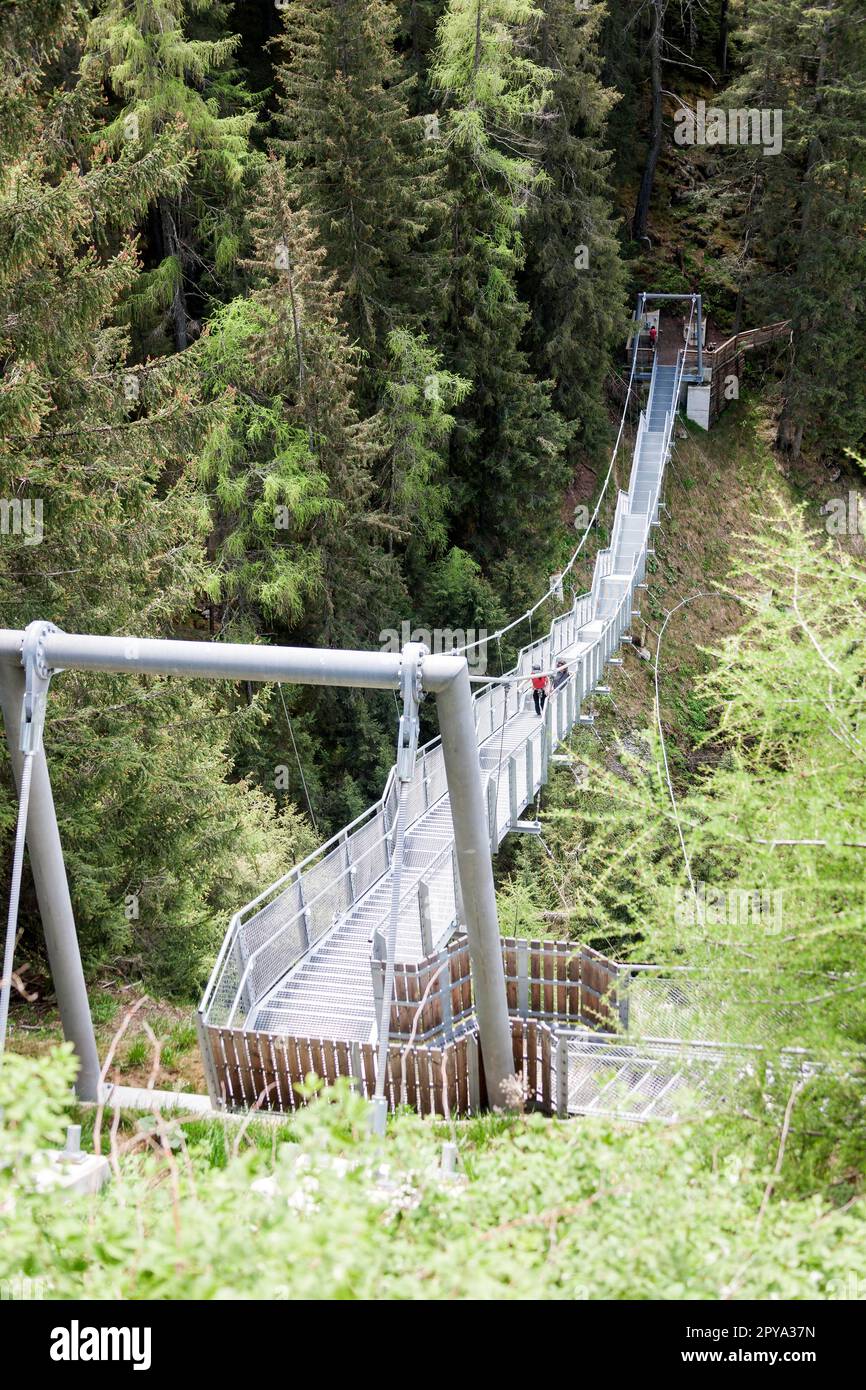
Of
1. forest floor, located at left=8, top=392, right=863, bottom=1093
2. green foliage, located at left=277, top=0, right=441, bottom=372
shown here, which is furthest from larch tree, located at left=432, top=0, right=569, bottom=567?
forest floor, located at left=8, top=392, right=863, bottom=1093

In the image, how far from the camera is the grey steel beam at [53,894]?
534 centimetres

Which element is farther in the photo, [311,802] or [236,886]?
[311,802]

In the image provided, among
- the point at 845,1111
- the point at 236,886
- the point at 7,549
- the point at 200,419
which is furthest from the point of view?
the point at 236,886

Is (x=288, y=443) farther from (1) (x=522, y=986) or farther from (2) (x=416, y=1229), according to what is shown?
(2) (x=416, y=1229)

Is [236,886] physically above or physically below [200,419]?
below

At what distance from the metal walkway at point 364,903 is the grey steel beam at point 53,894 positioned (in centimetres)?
113

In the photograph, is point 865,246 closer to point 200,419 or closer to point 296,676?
point 200,419

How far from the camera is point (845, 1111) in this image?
12.5 feet

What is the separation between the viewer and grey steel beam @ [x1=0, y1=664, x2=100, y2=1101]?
17.5 ft

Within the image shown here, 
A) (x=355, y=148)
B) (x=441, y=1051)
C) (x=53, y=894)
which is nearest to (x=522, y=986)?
(x=441, y=1051)

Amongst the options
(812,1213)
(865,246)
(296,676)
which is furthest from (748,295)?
(812,1213)

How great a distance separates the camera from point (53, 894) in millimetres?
5602

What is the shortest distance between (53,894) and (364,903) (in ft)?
15.3
